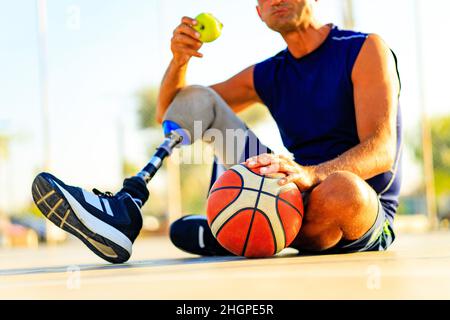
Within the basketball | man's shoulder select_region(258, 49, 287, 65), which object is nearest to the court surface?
the basketball

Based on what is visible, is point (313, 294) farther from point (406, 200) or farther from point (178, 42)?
point (406, 200)

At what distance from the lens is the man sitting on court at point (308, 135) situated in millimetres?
1855

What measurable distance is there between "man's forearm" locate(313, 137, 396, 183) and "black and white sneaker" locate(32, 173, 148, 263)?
0.57 meters

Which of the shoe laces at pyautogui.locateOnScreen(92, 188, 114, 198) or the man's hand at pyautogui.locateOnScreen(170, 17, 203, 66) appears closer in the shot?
the shoe laces at pyautogui.locateOnScreen(92, 188, 114, 198)

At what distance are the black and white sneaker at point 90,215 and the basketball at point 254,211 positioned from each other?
250 millimetres

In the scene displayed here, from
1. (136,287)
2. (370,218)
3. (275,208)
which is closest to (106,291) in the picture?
(136,287)

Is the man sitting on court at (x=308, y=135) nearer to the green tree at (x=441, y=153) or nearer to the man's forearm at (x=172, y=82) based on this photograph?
the man's forearm at (x=172, y=82)

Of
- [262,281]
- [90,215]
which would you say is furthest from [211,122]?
[262,281]

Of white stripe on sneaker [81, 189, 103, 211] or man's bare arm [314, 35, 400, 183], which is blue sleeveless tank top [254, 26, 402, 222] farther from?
white stripe on sneaker [81, 189, 103, 211]

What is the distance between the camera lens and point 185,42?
2.37 meters

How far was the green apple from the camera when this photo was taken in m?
2.35

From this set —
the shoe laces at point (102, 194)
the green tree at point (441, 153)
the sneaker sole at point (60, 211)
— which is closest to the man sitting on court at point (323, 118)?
the shoe laces at point (102, 194)
